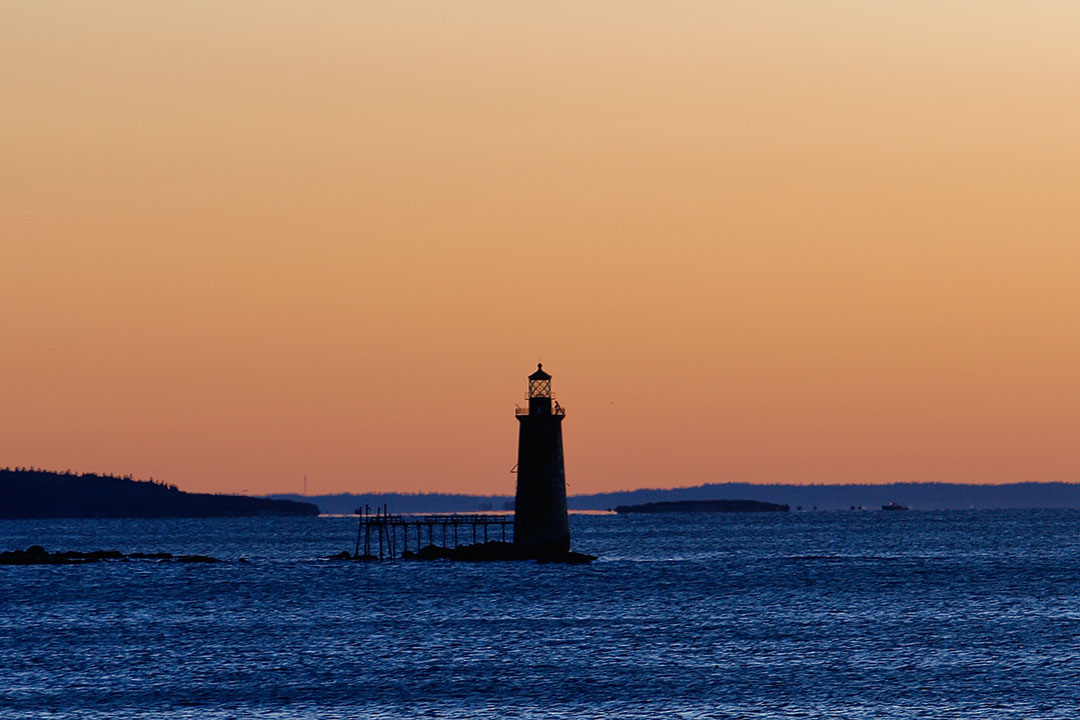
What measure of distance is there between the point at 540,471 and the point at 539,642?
22282 millimetres

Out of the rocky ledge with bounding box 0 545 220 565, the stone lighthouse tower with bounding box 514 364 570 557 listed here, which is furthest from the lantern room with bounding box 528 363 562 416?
the rocky ledge with bounding box 0 545 220 565

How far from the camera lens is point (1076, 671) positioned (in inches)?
2092

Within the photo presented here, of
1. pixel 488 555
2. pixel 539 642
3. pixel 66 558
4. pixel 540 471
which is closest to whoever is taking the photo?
pixel 539 642

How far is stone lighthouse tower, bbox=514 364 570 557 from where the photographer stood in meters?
84.1

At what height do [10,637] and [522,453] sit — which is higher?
[522,453]

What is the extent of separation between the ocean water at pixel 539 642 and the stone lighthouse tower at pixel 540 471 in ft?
11.3

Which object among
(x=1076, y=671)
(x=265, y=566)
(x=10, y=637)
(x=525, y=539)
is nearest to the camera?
(x=1076, y=671)

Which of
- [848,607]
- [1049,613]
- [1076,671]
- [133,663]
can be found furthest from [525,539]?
[1076,671]

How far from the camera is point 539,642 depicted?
206 feet

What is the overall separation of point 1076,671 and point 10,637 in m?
42.5

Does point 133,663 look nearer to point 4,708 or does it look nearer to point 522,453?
point 4,708

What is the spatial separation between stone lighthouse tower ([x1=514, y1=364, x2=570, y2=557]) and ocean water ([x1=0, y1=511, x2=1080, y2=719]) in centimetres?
344

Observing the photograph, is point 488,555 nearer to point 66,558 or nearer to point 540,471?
point 540,471

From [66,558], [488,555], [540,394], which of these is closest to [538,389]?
[540,394]
